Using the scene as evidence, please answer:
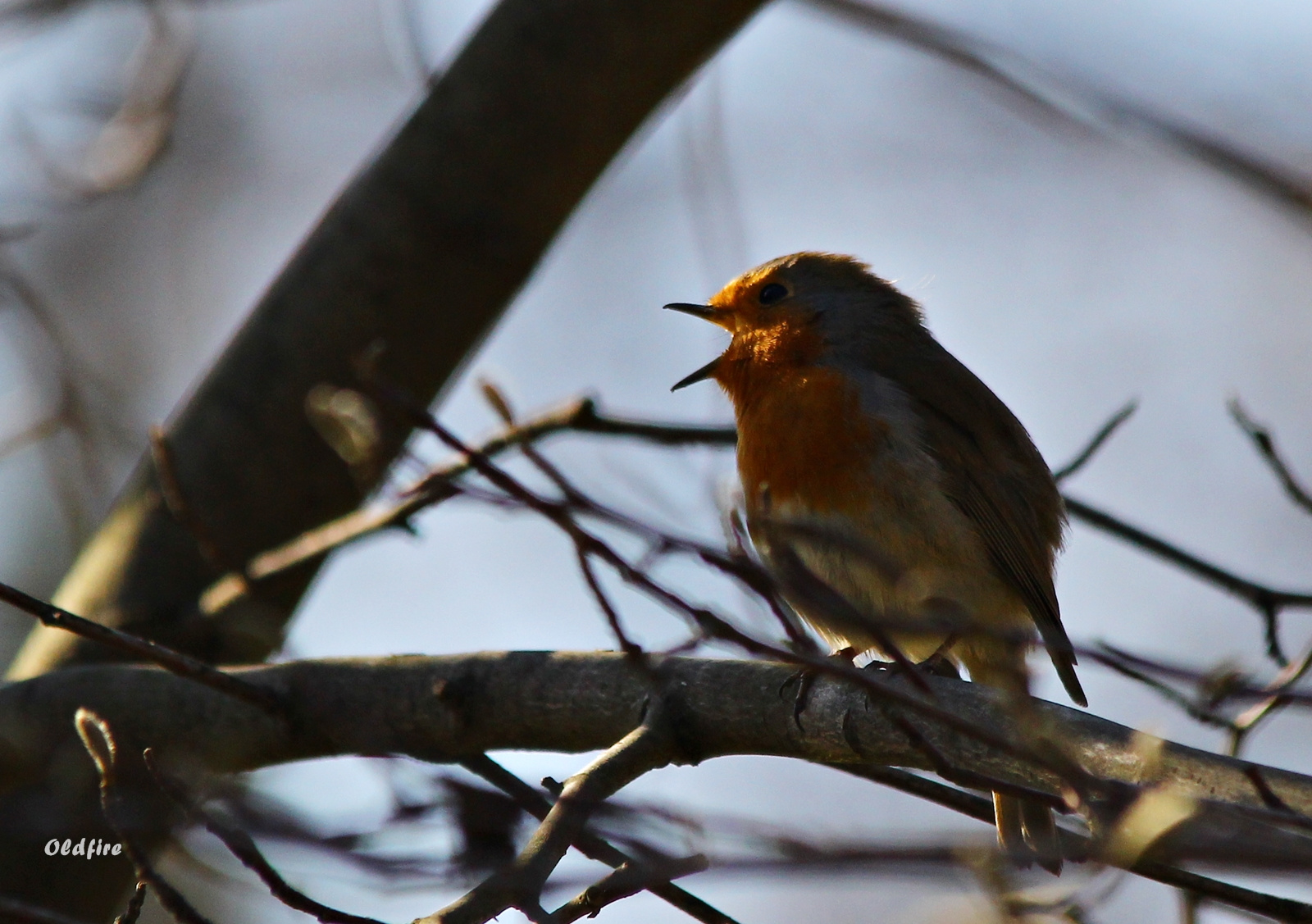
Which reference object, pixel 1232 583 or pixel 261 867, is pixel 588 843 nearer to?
pixel 261 867

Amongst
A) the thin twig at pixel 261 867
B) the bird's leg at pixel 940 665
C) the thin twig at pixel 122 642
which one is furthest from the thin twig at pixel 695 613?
the bird's leg at pixel 940 665

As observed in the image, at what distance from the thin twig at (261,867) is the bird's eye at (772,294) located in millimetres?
2961

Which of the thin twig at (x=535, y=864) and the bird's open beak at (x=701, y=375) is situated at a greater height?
the bird's open beak at (x=701, y=375)

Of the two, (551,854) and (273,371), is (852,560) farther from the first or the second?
(273,371)

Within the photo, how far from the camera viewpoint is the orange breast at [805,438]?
150 inches

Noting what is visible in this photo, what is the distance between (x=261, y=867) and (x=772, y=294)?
3070 millimetres

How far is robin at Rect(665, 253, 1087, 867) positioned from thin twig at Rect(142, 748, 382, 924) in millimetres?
1406

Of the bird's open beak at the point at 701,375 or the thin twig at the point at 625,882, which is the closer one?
the thin twig at the point at 625,882

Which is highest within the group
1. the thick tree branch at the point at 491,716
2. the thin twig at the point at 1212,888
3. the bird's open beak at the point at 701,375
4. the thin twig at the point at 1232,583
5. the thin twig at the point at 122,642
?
the bird's open beak at the point at 701,375

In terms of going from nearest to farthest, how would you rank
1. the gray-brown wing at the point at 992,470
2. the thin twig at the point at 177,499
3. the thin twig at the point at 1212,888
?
the thin twig at the point at 1212,888, the thin twig at the point at 177,499, the gray-brown wing at the point at 992,470

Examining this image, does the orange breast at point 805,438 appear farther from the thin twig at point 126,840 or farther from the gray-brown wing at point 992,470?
the thin twig at point 126,840

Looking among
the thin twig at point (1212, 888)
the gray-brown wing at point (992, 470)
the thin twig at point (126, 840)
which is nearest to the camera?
the thin twig at point (1212, 888)

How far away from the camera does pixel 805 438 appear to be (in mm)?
3904

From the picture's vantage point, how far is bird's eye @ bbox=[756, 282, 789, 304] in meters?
4.71
